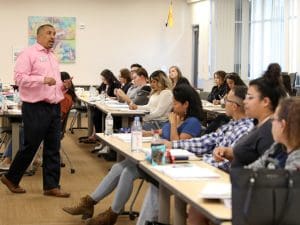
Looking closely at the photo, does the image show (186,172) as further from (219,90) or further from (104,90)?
(104,90)

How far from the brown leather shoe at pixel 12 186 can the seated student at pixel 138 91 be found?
2.57 metres

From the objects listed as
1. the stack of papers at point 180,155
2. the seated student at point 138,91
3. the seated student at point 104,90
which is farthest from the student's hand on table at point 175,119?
the seated student at point 104,90

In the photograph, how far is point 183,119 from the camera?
458 centimetres

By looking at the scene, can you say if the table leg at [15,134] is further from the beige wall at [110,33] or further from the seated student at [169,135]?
the beige wall at [110,33]

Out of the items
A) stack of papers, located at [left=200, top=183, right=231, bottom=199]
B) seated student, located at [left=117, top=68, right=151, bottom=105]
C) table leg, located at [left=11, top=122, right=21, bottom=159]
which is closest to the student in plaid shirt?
stack of papers, located at [left=200, top=183, right=231, bottom=199]

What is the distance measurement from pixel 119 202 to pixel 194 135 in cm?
80

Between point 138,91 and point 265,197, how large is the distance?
6.21m

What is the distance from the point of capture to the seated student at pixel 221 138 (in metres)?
3.72

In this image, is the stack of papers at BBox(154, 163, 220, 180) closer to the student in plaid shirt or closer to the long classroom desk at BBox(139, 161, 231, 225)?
the long classroom desk at BBox(139, 161, 231, 225)

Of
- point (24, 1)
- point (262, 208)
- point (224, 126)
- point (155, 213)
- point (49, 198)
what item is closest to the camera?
point (262, 208)

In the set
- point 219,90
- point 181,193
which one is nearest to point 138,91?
point 219,90

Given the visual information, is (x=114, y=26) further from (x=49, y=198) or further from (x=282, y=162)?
(x=282, y=162)

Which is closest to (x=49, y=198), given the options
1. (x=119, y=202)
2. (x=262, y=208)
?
(x=119, y=202)

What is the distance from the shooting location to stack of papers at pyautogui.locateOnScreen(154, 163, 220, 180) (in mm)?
3009
